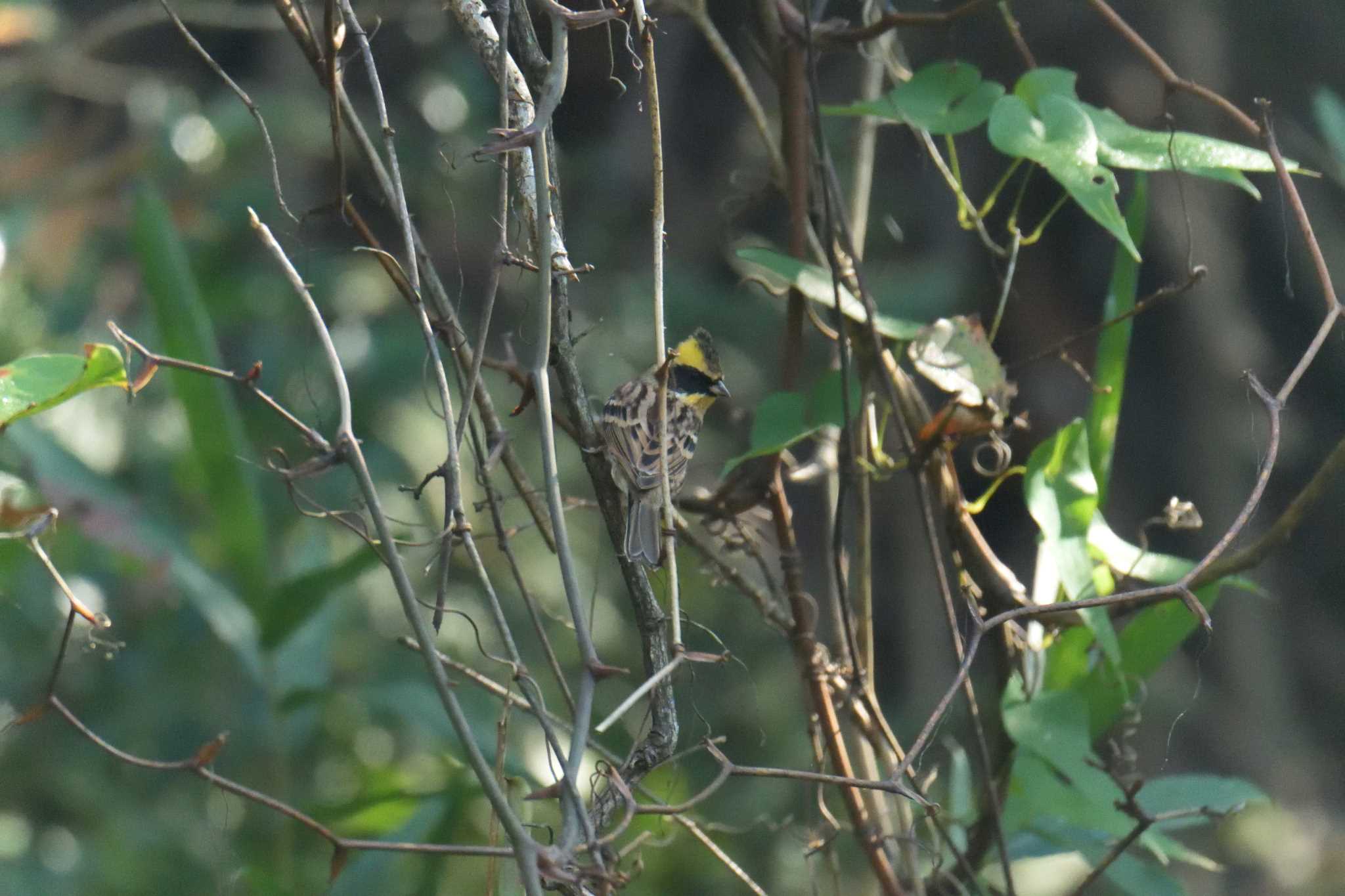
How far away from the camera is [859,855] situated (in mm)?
3613

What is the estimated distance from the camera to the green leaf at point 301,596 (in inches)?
83.2

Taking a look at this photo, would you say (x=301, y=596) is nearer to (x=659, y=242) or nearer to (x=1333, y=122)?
(x=659, y=242)

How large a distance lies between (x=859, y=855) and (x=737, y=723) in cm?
51

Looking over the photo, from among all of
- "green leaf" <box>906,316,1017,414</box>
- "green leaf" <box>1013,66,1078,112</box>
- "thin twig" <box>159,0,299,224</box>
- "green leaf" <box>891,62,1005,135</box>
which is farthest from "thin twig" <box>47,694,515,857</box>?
"green leaf" <box>1013,66,1078,112</box>

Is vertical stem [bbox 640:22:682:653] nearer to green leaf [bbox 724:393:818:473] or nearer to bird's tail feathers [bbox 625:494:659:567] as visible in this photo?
bird's tail feathers [bbox 625:494:659:567]

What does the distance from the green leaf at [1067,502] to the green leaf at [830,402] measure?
8.9 inches

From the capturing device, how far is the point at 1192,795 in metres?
1.60

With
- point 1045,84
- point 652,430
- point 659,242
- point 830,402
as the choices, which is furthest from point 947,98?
point 652,430

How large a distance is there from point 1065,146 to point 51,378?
111cm

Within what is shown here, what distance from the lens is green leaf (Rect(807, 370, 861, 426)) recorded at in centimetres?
152

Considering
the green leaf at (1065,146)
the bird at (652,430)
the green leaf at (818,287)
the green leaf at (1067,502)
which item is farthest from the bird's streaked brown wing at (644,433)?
the green leaf at (1065,146)

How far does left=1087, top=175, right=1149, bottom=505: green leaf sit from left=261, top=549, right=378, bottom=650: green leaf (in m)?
1.15

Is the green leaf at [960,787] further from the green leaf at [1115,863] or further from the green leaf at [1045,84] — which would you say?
the green leaf at [1045,84]

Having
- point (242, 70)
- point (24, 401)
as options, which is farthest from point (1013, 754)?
point (242, 70)
